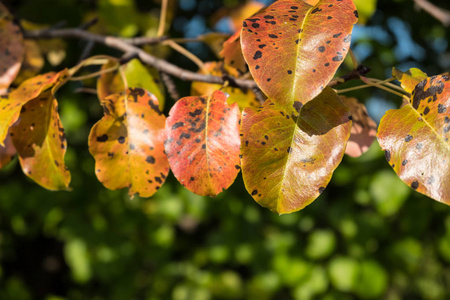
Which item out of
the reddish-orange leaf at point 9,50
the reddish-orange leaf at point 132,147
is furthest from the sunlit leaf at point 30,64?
the reddish-orange leaf at point 132,147

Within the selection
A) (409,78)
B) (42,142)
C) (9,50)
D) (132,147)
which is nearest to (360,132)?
(409,78)

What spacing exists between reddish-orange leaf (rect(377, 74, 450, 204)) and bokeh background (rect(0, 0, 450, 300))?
0.69 m

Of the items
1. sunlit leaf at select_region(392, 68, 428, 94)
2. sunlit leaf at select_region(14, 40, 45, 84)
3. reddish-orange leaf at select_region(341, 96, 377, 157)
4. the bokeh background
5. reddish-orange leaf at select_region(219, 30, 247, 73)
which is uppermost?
sunlit leaf at select_region(392, 68, 428, 94)

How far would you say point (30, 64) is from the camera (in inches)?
29.5

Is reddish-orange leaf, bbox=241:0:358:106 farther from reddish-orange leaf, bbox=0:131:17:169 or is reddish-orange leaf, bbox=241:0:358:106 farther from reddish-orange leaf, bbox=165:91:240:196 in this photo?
reddish-orange leaf, bbox=0:131:17:169

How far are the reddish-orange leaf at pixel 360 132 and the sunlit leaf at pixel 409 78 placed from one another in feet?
0.28

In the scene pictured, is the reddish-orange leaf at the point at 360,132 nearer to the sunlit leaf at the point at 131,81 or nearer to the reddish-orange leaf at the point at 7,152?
the sunlit leaf at the point at 131,81

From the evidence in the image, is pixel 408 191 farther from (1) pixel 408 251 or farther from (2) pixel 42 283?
(2) pixel 42 283

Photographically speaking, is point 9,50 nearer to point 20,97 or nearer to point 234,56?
point 20,97

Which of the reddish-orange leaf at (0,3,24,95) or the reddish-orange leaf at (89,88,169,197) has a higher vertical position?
the reddish-orange leaf at (0,3,24,95)

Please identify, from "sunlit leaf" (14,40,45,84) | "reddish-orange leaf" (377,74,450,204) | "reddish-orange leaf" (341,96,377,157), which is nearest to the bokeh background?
"sunlit leaf" (14,40,45,84)

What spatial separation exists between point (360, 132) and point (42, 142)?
42 cm

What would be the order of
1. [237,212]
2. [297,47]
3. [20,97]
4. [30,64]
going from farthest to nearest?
[237,212], [30,64], [20,97], [297,47]

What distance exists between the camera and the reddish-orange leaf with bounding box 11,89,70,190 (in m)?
0.51
